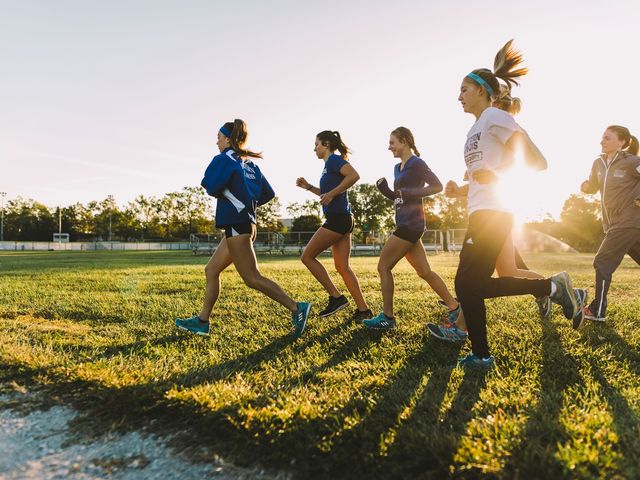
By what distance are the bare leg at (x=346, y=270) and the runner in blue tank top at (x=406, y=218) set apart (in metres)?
0.49

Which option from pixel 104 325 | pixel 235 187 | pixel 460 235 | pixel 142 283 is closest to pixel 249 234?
pixel 235 187

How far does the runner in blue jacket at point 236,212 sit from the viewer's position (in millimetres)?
4195

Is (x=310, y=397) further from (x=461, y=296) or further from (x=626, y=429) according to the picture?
(x=626, y=429)

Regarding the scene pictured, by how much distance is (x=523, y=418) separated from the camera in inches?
86.9

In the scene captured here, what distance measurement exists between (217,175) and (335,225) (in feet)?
4.73

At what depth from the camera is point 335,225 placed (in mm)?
4992

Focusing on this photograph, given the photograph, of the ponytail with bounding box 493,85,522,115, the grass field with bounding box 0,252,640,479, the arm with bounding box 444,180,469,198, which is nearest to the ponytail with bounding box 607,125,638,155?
the ponytail with bounding box 493,85,522,115

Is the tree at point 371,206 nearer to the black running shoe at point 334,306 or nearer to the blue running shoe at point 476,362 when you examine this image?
the black running shoe at point 334,306

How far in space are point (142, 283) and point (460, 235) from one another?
104ft

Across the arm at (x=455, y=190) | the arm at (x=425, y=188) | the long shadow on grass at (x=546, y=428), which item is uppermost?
the arm at (x=425, y=188)

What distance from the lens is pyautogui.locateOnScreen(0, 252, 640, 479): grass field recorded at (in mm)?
1922

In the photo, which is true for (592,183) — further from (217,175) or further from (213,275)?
(213,275)

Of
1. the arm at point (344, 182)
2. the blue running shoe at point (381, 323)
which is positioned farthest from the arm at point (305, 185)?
the blue running shoe at point (381, 323)

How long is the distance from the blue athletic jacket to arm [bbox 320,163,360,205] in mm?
834
